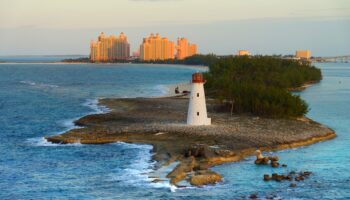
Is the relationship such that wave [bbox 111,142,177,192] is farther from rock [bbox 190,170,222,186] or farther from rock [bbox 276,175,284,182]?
rock [bbox 276,175,284,182]

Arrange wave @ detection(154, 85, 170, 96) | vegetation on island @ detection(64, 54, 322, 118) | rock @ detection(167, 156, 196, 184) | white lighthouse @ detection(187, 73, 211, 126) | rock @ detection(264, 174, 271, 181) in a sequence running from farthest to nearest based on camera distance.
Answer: wave @ detection(154, 85, 170, 96), vegetation on island @ detection(64, 54, 322, 118), white lighthouse @ detection(187, 73, 211, 126), rock @ detection(264, 174, 271, 181), rock @ detection(167, 156, 196, 184)

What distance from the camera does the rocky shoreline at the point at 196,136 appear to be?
136 feet

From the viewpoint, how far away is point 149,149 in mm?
46031

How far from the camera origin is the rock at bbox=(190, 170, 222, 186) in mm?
35859

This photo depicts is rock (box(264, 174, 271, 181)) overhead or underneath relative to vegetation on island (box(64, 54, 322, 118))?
underneath

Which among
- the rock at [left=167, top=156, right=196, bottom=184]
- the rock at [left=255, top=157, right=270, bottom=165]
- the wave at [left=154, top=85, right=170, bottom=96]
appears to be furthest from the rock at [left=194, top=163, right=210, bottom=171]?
the wave at [left=154, top=85, right=170, bottom=96]

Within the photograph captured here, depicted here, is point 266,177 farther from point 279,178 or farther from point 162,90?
point 162,90

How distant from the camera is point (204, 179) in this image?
1427 inches

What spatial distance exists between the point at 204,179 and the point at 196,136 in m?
13.6

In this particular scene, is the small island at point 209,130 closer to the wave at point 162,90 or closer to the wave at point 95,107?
the wave at point 95,107

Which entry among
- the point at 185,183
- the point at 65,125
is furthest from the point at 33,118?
the point at 185,183

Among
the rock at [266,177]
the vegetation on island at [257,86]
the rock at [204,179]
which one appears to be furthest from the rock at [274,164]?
the vegetation on island at [257,86]

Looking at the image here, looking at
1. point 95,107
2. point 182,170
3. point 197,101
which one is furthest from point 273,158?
point 95,107

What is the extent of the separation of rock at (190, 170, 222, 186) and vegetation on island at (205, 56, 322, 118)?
27393 mm
